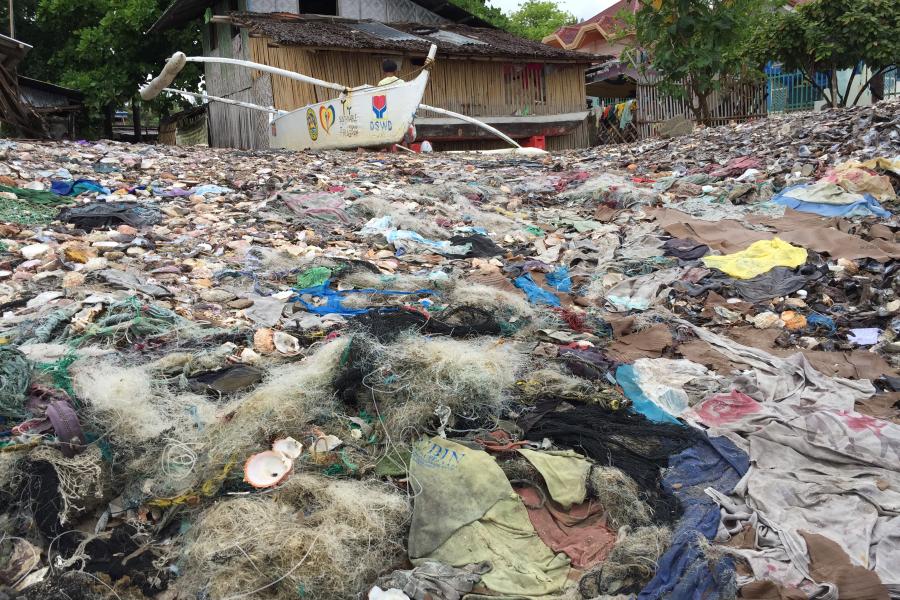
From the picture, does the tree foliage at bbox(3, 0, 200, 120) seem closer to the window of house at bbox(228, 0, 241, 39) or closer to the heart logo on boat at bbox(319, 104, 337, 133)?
the window of house at bbox(228, 0, 241, 39)

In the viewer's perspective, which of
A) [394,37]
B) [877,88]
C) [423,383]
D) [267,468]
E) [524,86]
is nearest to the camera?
[267,468]

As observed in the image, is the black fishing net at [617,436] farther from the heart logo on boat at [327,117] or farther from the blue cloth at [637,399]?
the heart logo on boat at [327,117]

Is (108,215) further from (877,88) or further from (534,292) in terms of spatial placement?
(877,88)

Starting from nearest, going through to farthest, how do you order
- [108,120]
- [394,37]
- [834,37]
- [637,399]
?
[637,399]
[834,37]
[394,37]
[108,120]

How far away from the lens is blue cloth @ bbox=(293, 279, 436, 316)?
427cm

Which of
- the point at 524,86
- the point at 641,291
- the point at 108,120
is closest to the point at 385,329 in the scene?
the point at 641,291

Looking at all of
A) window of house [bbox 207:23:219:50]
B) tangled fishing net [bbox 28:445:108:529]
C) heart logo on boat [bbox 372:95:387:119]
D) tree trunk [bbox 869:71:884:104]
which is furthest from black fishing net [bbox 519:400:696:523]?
window of house [bbox 207:23:219:50]

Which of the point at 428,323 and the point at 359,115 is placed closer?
the point at 428,323

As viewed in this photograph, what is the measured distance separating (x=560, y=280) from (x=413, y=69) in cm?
1001

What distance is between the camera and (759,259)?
5504mm

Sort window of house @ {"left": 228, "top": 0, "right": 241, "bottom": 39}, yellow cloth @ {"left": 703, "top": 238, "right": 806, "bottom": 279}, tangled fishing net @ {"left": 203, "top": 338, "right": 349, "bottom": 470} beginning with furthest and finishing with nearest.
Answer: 1. window of house @ {"left": 228, "top": 0, "right": 241, "bottom": 39}
2. yellow cloth @ {"left": 703, "top": 238, "right": 806, "bottom": 279}
3. tangled fishing net @ {"left": 203, "top": 338, "right": 349, "bottom": 470}

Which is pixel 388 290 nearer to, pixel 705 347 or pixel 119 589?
pixel 705 347

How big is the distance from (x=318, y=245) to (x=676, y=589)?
171 inches

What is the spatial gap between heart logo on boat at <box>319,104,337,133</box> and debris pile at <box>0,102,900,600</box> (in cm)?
508
